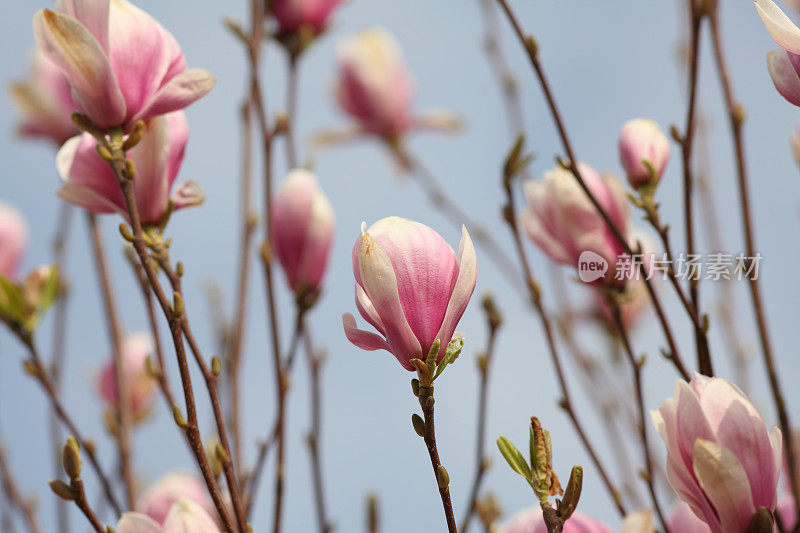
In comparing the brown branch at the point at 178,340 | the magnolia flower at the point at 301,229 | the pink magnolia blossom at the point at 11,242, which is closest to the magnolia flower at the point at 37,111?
the pink magnolia blossom at the point at 11,242

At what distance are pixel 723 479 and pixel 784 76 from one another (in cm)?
30

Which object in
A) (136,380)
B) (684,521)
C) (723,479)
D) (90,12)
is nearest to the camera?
(723,479)

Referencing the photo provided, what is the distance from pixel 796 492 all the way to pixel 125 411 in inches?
33.2

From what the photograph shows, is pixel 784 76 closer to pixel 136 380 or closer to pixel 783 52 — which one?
pixel 783 52

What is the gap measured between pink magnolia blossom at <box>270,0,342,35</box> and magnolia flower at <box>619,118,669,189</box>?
2.44 ft

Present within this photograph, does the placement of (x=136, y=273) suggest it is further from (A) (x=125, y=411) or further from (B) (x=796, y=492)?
(B) (x=796, y=492)

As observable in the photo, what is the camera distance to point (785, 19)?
1.71ft

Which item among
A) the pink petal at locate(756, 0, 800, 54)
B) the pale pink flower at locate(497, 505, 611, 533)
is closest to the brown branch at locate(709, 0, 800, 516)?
the pale pink flower at locate(497, 505, 611, 533)

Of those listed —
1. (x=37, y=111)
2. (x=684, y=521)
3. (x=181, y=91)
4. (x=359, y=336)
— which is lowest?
(x=684, y=521)

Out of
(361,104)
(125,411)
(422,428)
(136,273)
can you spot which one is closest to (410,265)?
(422,428)

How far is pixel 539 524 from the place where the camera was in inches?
23.2

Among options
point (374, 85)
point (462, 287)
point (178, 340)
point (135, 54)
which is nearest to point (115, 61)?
point (135, 54)

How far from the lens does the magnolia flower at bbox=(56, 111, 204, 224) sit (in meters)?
0.64

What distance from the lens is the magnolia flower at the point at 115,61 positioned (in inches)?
22.5
